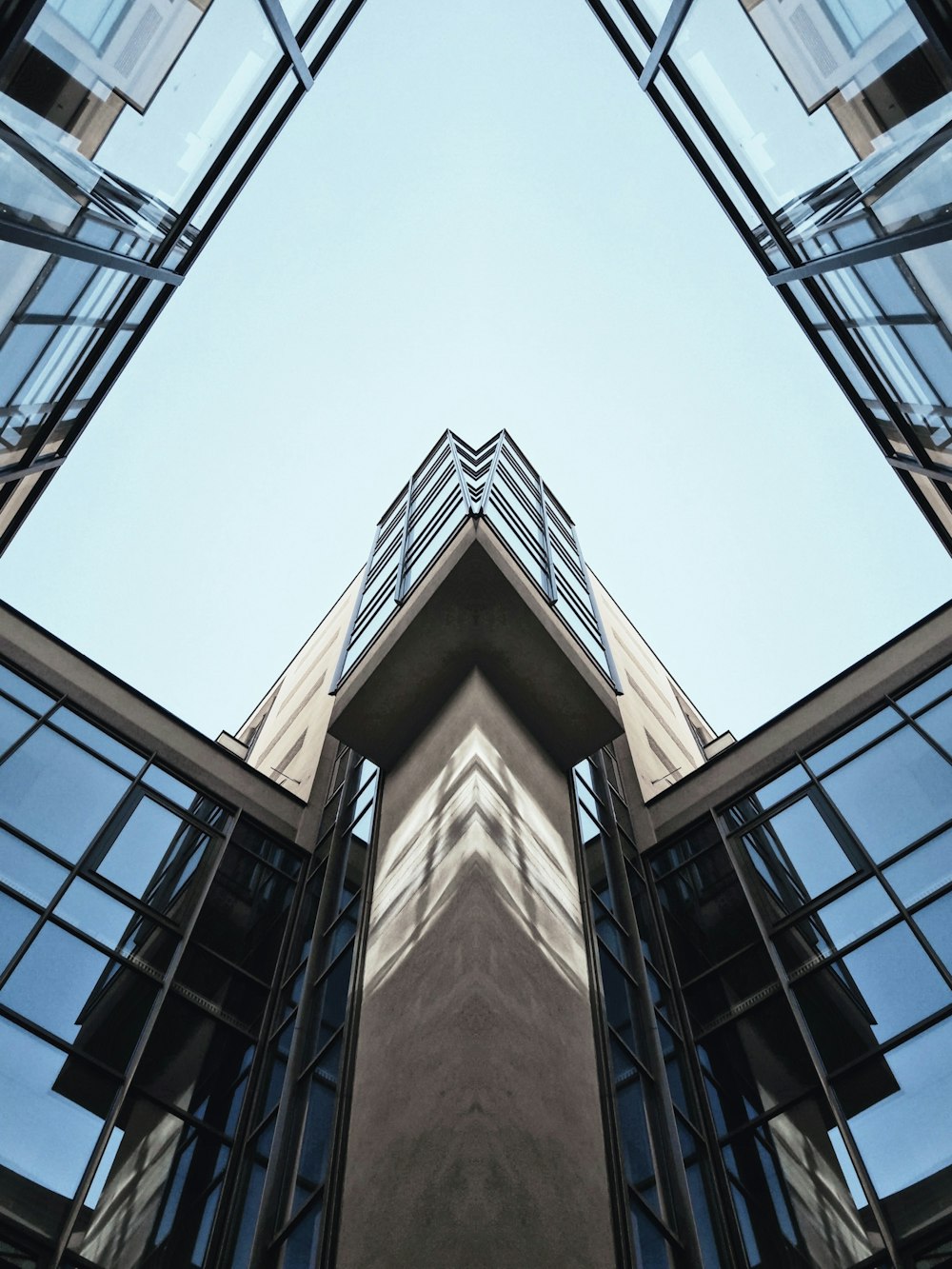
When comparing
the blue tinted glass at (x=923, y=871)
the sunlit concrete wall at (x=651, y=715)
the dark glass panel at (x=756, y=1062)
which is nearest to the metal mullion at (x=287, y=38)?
the sunlit concrete wall at (x=651, y=715)

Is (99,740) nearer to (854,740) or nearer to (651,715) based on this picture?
(854,740)

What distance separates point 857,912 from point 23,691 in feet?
49.7

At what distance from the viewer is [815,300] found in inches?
637

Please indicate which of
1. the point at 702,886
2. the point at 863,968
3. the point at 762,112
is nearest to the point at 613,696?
the point at 702,886

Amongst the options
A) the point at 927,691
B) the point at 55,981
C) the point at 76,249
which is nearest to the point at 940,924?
the point at 927,691

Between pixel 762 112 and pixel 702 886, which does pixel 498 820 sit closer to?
pixel 702 886

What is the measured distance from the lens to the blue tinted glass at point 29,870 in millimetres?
→ 14680

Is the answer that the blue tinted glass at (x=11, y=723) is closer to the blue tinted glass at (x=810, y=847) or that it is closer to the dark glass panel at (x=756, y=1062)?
the dark glass panel at (x=756, y=1062)

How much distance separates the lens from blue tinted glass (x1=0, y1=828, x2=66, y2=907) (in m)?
14.7

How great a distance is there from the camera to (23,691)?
17.7 m

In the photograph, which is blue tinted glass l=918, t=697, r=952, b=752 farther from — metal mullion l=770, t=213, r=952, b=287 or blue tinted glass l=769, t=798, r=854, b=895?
metal mullion l=770, t=213, r=952, b=287

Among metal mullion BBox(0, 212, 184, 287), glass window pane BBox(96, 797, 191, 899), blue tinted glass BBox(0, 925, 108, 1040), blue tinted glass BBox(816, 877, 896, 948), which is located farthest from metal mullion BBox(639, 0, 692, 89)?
blue tinted glass BBox(0, 925, 108, 1040)

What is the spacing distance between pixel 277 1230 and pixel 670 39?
1724 centimetres

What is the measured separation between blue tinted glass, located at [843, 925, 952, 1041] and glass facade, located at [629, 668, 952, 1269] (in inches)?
1.1
